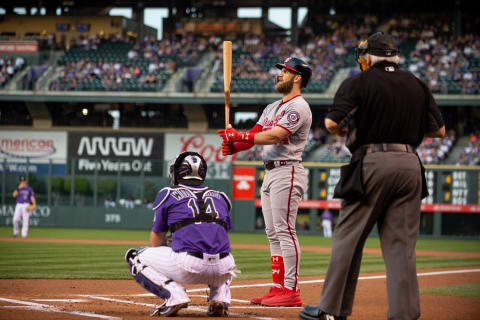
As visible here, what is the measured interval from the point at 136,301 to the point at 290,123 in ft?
7.12

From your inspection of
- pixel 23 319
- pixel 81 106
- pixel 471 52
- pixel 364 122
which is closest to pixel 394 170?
pixel 364 122

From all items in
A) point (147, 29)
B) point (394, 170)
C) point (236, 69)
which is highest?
point (147, 29)

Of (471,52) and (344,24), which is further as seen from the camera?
(344,24)

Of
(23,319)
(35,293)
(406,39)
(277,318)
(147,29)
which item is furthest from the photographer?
(147,29)

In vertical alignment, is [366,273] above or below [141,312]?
below

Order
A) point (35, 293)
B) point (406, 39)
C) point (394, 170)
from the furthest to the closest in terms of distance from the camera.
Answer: point (406, 39)
point (35, 293)
point (394, 170)

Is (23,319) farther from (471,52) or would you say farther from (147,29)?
(147,29)

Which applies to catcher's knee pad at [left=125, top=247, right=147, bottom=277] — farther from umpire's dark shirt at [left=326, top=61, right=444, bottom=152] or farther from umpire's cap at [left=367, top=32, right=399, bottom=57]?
umpire's cap at [left=367, top=32, right=399, bottom=57]

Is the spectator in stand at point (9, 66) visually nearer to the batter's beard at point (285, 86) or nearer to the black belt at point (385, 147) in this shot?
the batter's beard at point (285, 86)

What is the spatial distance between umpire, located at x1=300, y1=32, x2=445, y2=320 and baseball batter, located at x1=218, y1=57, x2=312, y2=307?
1.69 m

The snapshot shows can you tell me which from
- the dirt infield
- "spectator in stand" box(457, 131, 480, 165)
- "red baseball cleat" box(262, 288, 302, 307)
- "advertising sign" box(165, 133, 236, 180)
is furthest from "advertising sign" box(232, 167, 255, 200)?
"red baseball cleat" box(262, 288, 302, 307)

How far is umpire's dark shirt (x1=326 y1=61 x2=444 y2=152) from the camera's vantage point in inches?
190

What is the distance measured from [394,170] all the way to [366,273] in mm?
6602

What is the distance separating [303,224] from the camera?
28.4 meters
